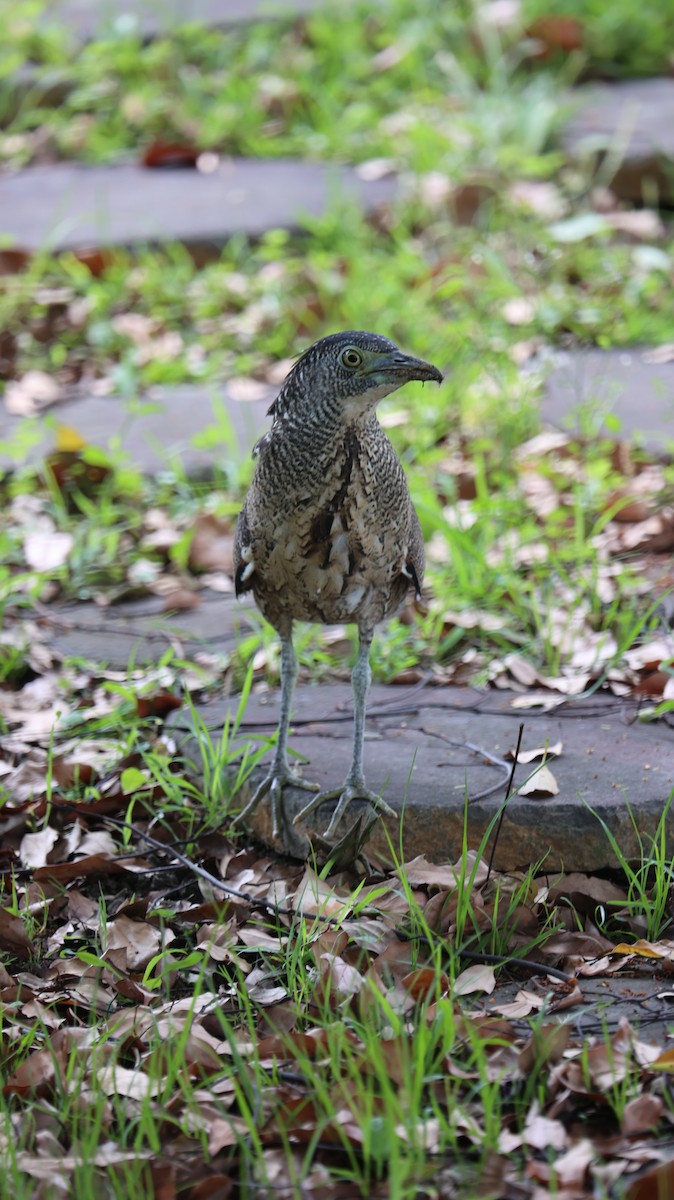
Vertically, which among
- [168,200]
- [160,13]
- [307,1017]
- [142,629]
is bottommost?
[142,629]

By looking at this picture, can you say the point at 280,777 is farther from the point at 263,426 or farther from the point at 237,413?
the point at 237,413

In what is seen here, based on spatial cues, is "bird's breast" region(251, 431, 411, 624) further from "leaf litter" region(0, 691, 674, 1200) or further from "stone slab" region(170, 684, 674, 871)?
"leaf litter" region(0, 691, 674, 1200)

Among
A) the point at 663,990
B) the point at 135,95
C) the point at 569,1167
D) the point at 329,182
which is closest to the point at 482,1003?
the point at 663,990

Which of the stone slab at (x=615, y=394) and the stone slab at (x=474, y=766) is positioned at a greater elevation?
the stone slab at (x=615, y=394)

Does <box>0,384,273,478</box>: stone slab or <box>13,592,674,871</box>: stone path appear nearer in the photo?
<box>13,592,674,871</box>: stone path

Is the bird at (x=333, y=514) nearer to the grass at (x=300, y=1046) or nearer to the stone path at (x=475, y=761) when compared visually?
the stone path at (x=475, y=761)

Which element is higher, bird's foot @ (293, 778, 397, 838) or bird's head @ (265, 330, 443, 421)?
bird's head @ (265, 330, 443, 421)

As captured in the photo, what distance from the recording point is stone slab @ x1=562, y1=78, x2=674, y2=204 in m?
7.70

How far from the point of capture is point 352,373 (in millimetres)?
3359

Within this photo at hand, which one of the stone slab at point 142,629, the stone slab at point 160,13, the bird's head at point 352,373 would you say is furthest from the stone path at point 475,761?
the stone slab at point 160,13

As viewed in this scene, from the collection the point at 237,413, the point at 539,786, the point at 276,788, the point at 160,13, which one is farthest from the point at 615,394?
the point at 160,13

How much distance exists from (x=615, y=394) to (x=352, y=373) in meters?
2.72

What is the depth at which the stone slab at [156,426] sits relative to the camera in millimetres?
5930

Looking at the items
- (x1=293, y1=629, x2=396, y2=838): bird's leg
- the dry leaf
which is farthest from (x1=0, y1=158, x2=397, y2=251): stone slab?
the dry leaf
